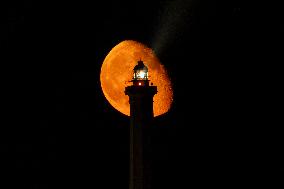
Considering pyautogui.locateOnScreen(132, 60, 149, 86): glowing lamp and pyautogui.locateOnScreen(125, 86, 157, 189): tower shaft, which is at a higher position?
pyautogui.locateOnScreen(132, 60, 149, 86): glowing lamp

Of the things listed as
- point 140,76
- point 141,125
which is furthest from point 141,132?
point 140,76

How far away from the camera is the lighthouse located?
1483 cm

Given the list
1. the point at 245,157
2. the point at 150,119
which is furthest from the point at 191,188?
the point at 150,119

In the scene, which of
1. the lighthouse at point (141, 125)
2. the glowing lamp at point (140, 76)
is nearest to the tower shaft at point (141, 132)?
the lighthouse at point (141, 125)

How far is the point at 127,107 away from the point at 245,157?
38.7 ft

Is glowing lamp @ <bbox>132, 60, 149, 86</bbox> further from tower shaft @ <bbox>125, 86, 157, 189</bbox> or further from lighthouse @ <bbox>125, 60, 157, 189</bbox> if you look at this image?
tower shaft @ <bbox>125, 86, 157, 189</bbox>

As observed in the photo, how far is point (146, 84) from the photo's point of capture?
49.2ft

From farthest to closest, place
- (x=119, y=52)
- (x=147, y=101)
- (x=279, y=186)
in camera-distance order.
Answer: (x=279, y=186) < (x=119, y=52) < (x=147, y=101)

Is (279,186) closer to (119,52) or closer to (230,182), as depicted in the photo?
(230,182)

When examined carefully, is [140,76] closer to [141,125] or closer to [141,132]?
[141,125]

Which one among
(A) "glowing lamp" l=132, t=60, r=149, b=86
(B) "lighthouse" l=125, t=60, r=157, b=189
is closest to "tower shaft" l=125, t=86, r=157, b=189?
(B) "lighthouse" l=125, t=60, r=157, b=189

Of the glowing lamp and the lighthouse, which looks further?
the glowing lamp

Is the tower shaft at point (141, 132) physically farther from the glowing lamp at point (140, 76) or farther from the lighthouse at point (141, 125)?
the glowing lamp at point (140, 76)

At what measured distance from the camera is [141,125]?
14977 millimetres
